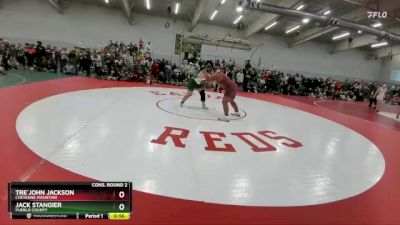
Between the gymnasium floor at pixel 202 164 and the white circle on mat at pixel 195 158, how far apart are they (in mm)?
13

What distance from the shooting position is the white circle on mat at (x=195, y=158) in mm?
2486

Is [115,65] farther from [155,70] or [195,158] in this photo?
[195,158]

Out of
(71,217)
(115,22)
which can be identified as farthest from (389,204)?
(115,22)

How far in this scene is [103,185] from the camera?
1763 millimetres

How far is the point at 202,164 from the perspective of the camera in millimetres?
2988

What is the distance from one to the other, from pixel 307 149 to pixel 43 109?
4583mm

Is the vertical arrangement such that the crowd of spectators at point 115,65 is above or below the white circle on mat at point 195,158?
above
